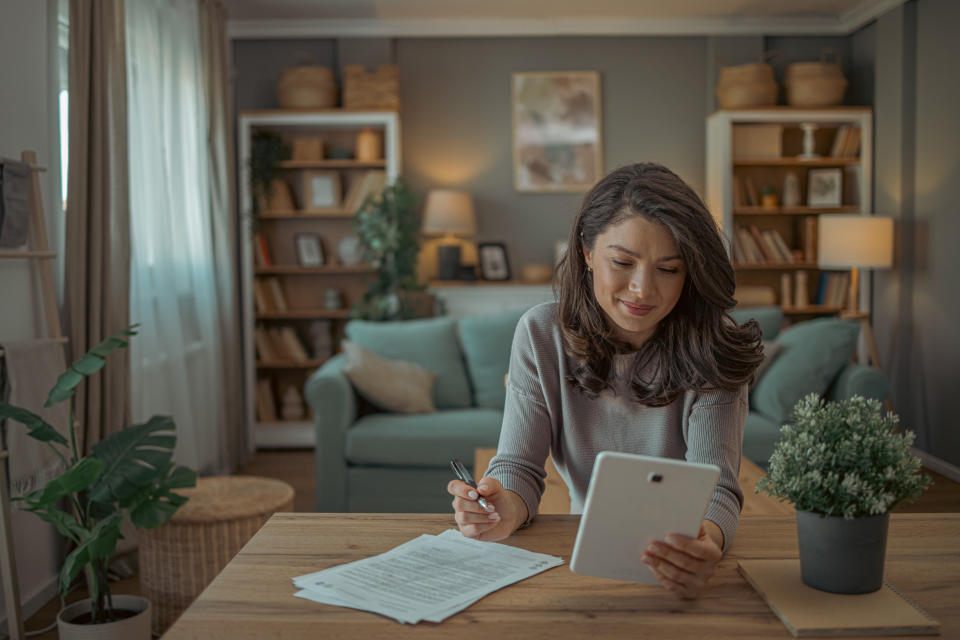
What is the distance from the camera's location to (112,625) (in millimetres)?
2285

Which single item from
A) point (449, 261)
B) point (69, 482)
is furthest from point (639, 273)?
point (449, 261)

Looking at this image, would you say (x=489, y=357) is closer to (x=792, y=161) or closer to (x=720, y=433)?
(x=792, y=161)

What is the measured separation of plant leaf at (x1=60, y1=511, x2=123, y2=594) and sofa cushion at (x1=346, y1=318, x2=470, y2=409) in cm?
190

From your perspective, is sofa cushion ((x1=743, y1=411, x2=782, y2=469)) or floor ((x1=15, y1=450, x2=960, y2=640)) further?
sofa cushion ((x1=743, y1=411, x2=782, y2=469))

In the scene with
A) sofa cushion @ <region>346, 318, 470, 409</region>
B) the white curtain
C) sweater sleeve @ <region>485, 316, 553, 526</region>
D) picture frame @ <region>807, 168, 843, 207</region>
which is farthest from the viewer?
picture frame @ <region>807, 168, 843, 207</region>

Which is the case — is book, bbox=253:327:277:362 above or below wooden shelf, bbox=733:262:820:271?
below

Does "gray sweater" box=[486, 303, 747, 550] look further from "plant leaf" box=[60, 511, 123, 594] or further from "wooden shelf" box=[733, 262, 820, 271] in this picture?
"wooden shelf" box=[733, 262, 820, 271]

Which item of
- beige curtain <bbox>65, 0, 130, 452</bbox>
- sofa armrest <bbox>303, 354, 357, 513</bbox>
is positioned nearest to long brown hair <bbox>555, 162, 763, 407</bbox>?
beige curtain <bbox>65, 0, 130, 452</bbox>

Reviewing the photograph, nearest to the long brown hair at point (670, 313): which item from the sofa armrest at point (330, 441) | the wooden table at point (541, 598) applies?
the wooden table at point (541, 598)

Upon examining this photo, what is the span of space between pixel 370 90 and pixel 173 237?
1.75 meters

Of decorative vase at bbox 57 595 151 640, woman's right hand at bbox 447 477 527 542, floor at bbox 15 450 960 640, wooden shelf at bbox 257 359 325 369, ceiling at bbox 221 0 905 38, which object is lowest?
floor at bbox 15 450 960 640

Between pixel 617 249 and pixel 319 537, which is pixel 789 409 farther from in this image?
pixel 319 537

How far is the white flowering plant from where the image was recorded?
3.05 feet

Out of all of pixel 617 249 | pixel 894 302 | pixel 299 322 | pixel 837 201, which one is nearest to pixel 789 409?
pixel 894 302
